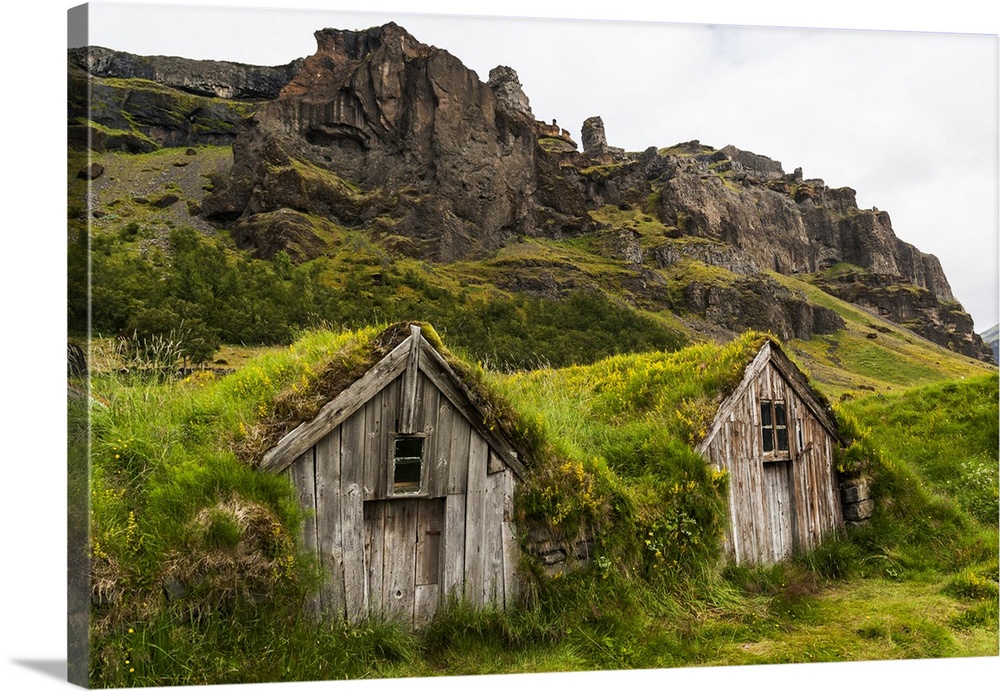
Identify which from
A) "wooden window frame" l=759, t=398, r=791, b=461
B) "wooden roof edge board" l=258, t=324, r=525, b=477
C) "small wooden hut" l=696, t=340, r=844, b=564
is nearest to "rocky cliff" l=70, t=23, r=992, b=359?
"small wooden hut" l=696, t=340, r=844, b=564

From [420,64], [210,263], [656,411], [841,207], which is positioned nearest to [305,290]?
[210,263]

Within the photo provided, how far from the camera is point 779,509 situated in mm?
9641

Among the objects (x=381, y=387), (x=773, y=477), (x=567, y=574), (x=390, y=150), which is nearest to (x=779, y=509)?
(x=773, y=477)

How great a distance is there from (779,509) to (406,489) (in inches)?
202

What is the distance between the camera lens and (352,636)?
21.1 feet

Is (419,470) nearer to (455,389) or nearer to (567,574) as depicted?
(455,389)

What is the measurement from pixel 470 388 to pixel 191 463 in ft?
8.15

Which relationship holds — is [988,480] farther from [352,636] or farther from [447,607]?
[352,636]

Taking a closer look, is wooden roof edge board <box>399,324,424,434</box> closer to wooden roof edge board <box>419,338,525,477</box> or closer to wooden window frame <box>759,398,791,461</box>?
wooden roof edge board <box>419,338,525,477</box>

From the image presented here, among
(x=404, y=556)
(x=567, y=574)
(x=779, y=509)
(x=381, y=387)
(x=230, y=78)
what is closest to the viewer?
(x=381, y=387)

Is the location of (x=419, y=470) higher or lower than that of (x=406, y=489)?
higher

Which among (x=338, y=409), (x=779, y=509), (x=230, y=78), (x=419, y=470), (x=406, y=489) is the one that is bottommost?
(x=779, y=509)

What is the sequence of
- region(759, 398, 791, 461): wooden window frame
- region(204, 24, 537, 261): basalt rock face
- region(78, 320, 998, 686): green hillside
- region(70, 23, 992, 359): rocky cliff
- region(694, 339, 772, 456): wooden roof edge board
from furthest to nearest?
region(204, 24, 537, 261): basalt rock face → region(70, 23, 992, 359): rocky cliff → region(759, 398, 791, 461): wooden window frame → region(694, 339, 772, 456): wooden roof edge board → region(78, 320, 998, 686): green hillside

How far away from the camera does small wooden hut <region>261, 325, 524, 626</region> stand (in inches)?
257
